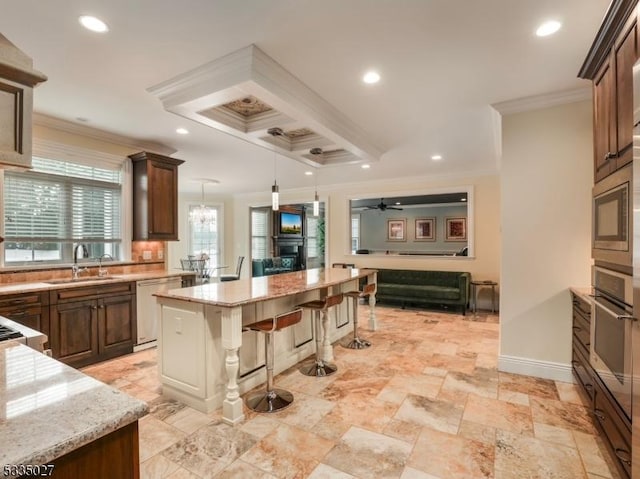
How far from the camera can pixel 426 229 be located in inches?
414

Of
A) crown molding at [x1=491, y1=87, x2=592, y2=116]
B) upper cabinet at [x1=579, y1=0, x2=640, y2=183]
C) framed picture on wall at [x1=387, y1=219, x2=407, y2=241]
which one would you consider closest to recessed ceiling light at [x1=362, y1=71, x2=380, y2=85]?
crown molding at [x1=491, y1=87, x2=592, y2=116]

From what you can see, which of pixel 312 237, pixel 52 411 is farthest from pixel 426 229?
pixel 52 411

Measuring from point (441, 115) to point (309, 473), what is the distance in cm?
340

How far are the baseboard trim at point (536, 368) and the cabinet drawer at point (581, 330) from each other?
380mm

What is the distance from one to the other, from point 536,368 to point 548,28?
2.89 m

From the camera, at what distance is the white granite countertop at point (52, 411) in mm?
721

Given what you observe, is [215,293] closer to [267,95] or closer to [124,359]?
[267,95]

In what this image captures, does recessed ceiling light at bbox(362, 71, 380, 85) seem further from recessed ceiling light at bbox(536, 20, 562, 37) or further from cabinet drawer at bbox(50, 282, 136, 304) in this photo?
cabinet drawer at bbox(50, 282, 136, 304)

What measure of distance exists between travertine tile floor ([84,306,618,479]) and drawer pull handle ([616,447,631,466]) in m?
0.29

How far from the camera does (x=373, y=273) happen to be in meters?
4.77

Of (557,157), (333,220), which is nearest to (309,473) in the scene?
(557,157)

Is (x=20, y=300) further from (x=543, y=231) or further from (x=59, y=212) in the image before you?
(x=543, y=231)

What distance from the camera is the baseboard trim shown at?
10.2 ft

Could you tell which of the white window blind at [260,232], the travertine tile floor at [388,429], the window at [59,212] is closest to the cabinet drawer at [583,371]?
the travertine tile floor at [388,429]
